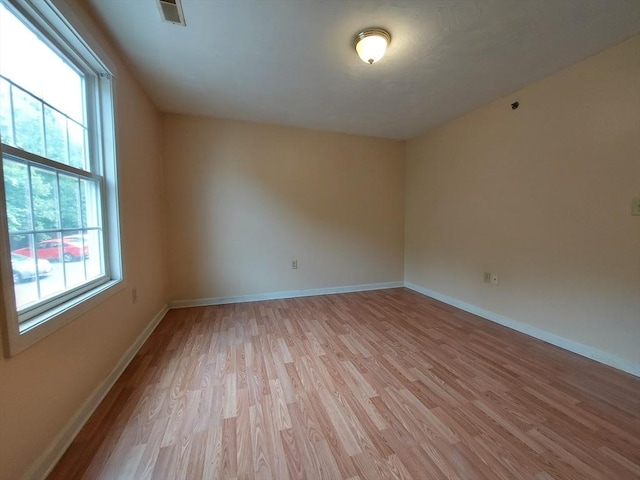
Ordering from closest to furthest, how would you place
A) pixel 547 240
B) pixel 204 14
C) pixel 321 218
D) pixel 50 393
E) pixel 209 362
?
pixel 50 393
pixel 204 14
pixel 209 362
pixel 547 240
pixel 321 218

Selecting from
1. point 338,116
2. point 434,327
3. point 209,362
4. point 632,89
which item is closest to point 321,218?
point 338,116

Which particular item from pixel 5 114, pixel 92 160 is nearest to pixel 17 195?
pixel 5 114

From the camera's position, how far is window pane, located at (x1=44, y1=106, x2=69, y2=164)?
4.18ft

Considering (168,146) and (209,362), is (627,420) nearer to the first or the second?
(209,362)

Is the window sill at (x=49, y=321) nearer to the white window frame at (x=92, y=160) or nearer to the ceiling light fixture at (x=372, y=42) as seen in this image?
the white window frame at (x=92, y=160)

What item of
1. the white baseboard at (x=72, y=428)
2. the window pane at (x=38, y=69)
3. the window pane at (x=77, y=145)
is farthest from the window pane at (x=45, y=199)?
the white baseboard at (x=72, y=428)

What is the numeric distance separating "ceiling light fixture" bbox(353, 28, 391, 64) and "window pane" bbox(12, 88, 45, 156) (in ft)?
6.06

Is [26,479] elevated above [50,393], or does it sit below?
below

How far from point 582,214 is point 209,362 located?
10.5 feet

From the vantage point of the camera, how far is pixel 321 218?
11.9ft

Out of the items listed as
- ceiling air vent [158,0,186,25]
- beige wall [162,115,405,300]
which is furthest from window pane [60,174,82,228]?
beige wall [162,115,405,300]

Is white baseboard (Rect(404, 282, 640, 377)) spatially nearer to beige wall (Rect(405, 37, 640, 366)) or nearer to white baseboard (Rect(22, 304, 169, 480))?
beige wall (Rect(405, 37, 640, 366))

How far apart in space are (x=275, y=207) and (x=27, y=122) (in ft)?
7.79

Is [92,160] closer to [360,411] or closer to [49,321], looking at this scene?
[49,321]
